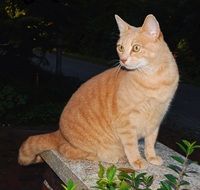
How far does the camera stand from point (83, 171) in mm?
2871

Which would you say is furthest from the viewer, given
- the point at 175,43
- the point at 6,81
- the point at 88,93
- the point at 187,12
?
the point at 175,43

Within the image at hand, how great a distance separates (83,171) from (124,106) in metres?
0.52

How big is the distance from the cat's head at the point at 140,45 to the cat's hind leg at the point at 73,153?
2.25 ft

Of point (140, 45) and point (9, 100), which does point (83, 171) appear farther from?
point (9, 100)

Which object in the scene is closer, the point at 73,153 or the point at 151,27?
the point at 151,27

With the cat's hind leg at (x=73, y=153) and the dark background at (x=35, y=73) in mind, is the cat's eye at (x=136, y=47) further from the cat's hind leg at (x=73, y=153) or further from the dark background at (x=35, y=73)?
the dark background at (x=35, y=73)

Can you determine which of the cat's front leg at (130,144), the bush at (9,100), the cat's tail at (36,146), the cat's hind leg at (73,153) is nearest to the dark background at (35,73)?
the bush at (9,100)

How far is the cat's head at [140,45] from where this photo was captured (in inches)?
119

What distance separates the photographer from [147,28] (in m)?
3.06

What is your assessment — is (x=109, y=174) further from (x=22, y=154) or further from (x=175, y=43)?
(x=175, y=43)

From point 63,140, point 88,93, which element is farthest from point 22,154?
point 88,93

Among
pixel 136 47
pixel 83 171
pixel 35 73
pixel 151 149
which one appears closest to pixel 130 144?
pixel 151 149

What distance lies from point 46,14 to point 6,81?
2.25 m

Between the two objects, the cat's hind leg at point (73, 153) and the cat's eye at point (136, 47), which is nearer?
the cat's eye at point (136, 47)
